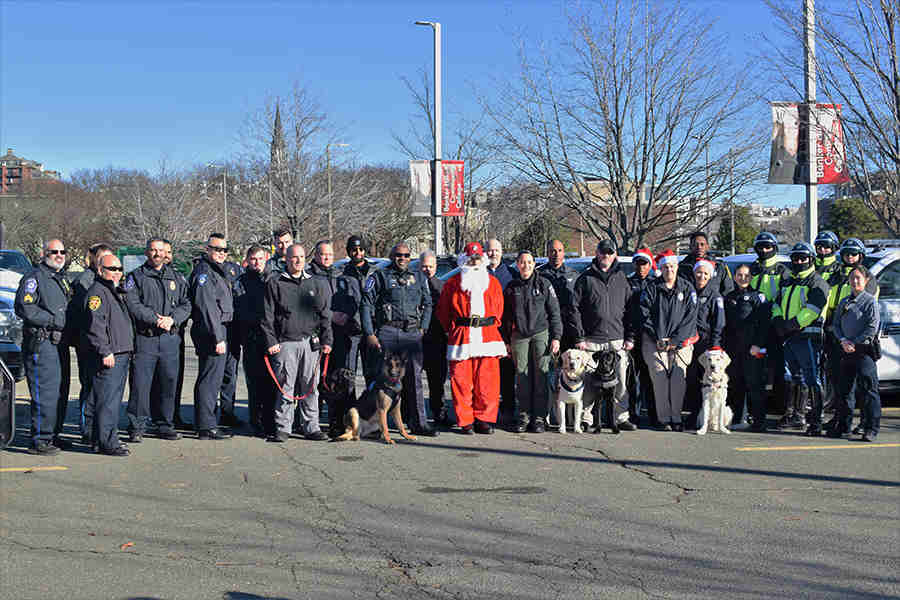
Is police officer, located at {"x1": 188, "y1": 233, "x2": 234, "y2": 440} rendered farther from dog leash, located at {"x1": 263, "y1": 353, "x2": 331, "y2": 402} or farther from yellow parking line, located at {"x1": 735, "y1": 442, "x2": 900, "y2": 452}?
yellow parking line, located at {"x1": 735, "y1": 442, "x2": 900, "y2": 452}

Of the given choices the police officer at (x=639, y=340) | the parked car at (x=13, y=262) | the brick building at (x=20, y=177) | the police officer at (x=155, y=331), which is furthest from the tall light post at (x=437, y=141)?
the brick building at (x=20, y=177)

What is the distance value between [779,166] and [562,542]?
8.78 meters

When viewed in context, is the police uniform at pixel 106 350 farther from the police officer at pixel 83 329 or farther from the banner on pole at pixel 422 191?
the banner on pole at pixel 422 191

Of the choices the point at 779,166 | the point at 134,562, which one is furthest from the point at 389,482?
the point at 779,166

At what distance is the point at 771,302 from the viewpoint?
10.1 m

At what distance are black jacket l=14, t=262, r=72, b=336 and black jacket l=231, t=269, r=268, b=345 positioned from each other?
1789 millimetres

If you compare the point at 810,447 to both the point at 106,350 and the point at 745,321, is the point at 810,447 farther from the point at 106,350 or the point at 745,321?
the point at 106,350

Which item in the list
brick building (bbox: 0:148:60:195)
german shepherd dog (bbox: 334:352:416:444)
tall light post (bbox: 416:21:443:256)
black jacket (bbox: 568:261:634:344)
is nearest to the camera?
german shepherd dog (bbox: 334:352:416:444)

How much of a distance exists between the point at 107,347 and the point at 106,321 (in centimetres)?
24

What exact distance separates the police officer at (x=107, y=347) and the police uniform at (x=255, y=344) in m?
1.40

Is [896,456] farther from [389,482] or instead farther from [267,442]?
[267,442]

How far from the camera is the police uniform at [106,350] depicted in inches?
336

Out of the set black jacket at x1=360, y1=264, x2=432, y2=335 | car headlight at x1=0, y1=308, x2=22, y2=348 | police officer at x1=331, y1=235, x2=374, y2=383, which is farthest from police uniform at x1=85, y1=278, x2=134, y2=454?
car headlight at x1=0, y1=308, x2=22, y2=348

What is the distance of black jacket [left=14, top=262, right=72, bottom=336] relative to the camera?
866 centimetres
